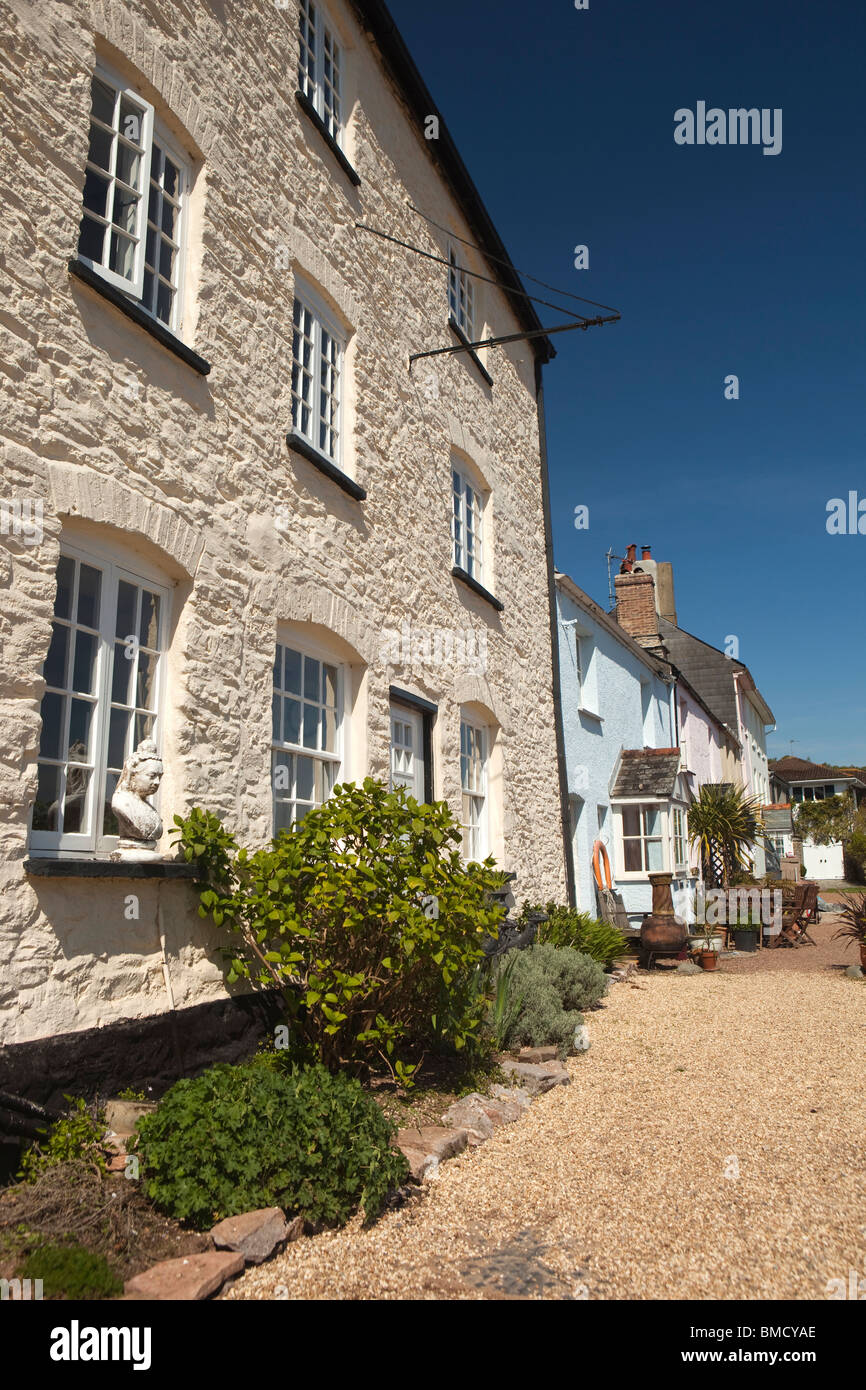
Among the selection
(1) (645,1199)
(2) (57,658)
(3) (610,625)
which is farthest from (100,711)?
(3) (610,625)

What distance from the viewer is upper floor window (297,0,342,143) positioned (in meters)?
7.75

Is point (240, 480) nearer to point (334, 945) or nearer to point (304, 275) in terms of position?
point (304, 275)

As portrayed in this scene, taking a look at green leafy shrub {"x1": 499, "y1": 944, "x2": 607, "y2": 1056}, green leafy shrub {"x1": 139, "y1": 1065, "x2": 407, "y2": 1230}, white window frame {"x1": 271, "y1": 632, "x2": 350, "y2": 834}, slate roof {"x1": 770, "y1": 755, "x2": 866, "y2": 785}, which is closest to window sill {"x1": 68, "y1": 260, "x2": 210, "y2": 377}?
white window frame {"x1": 271, "y1": 632, "x2": 350, "y2": 834}

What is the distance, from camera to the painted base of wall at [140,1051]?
3.96 meters

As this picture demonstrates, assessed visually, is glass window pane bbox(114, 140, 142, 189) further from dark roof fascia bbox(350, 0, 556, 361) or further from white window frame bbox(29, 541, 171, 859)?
dark roof fascia bbox(350, 0, 556, 361)

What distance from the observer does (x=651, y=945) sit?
1319cm

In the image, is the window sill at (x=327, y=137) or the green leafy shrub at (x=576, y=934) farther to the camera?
the green leafy shrub at (x=576, y=934)

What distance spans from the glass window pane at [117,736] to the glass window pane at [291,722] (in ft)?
5.37

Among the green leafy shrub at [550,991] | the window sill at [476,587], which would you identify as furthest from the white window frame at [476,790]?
the window sill at [476,587]

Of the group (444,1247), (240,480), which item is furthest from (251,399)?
(444,1247)

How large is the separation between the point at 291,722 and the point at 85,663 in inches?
81.2

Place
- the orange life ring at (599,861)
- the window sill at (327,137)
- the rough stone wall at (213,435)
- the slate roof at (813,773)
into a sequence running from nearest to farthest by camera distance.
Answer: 1. the rough stone wall at (213,435)
2. the window sill at (327,137)
3. the orange life ring at (599,861)
4. the slate roof at (813,773)

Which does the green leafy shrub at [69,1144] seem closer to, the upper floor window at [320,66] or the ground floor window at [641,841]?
the upper floor window at [320,66]
